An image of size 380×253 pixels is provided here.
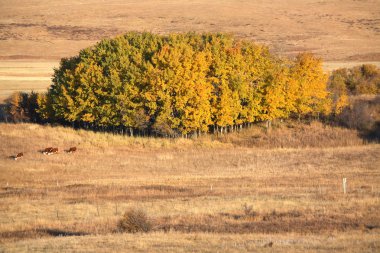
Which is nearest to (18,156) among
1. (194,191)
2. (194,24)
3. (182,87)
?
(182,87)

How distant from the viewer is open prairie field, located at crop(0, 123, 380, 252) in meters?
21.3

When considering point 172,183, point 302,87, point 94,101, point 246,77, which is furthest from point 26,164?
point 302,87

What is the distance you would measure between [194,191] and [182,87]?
85.8 ft

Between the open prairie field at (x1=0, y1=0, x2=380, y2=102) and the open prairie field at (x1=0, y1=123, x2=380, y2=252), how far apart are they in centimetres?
5741

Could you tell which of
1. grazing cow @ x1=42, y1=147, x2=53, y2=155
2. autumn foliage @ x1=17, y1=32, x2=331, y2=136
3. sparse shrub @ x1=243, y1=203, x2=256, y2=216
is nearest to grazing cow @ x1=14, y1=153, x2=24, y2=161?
grazing cow @ x1=42, y1=147, x2=53, y2=155

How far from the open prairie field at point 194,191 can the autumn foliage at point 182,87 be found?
2617 millimetres

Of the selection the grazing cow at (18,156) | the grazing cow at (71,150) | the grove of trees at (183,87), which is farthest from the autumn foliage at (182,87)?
the grazing cow at (18,156)

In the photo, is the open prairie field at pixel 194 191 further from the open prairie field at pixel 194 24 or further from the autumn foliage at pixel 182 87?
the open prairie field at pixel 194 24

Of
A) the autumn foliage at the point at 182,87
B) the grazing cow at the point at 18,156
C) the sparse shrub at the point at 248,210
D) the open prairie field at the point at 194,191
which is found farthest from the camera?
the autumn foliage at the point at 182,87

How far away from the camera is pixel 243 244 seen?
65.2 ft

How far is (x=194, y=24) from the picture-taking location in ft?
536

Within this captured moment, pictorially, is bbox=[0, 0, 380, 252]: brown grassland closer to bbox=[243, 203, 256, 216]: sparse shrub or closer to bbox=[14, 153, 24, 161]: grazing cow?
bbox=[243, 203, 256, 216]: sparse shrub

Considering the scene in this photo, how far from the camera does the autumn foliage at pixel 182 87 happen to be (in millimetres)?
60688

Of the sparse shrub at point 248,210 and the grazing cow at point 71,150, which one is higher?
the sparse shrub at point 248,210
